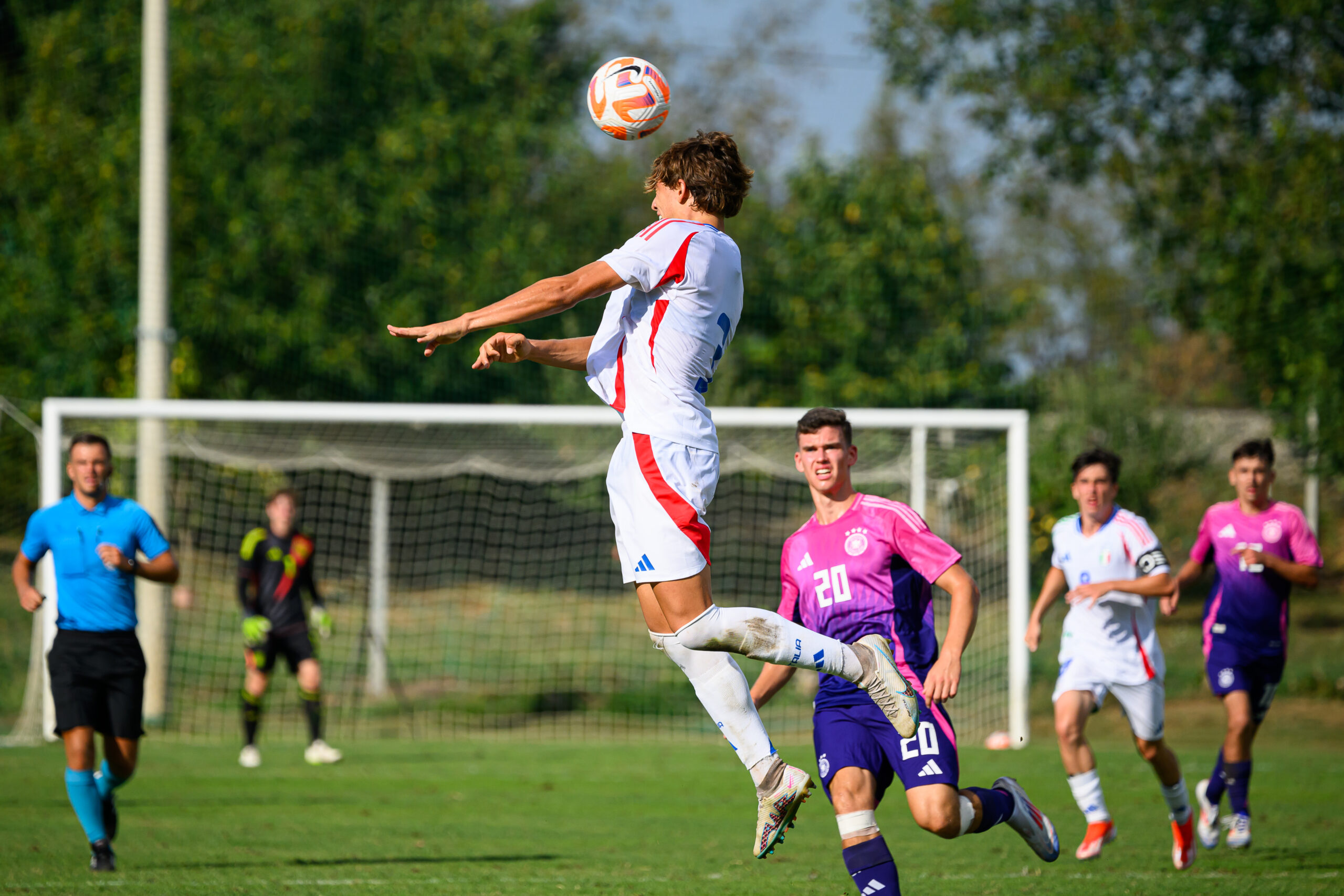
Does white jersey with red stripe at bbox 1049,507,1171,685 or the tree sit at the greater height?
the tree

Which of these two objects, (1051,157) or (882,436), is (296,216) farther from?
(1051,157)

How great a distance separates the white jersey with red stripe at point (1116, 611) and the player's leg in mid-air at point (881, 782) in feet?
8.40

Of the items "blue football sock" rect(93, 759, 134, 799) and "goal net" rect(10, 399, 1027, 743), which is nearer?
"blue football sock" rect(93, 759, 134, 799)

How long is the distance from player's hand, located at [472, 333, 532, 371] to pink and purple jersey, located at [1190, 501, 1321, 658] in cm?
543

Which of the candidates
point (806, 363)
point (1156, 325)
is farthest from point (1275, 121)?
point (1156, 325)

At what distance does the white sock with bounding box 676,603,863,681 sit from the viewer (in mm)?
4723

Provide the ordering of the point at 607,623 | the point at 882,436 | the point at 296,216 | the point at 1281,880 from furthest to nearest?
1. the point at 296,216
2. the point at 607,623
3. the point at 882,436
4. the point at 1281,880

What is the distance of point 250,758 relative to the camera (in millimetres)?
11789

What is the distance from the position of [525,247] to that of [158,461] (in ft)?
31.2

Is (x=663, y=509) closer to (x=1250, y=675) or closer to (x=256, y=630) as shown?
(x=1250, y=675)

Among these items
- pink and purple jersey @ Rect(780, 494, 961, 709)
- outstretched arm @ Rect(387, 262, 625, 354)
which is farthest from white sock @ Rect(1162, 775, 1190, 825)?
outstretched arm @ Rect(387, 262, 625, 354)

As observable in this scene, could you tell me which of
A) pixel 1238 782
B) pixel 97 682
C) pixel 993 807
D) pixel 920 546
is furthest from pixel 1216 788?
pixel 97 682

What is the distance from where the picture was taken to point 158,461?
13961mm

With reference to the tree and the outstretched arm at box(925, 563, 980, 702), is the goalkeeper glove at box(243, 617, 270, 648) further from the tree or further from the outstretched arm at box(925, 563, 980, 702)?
the tree
